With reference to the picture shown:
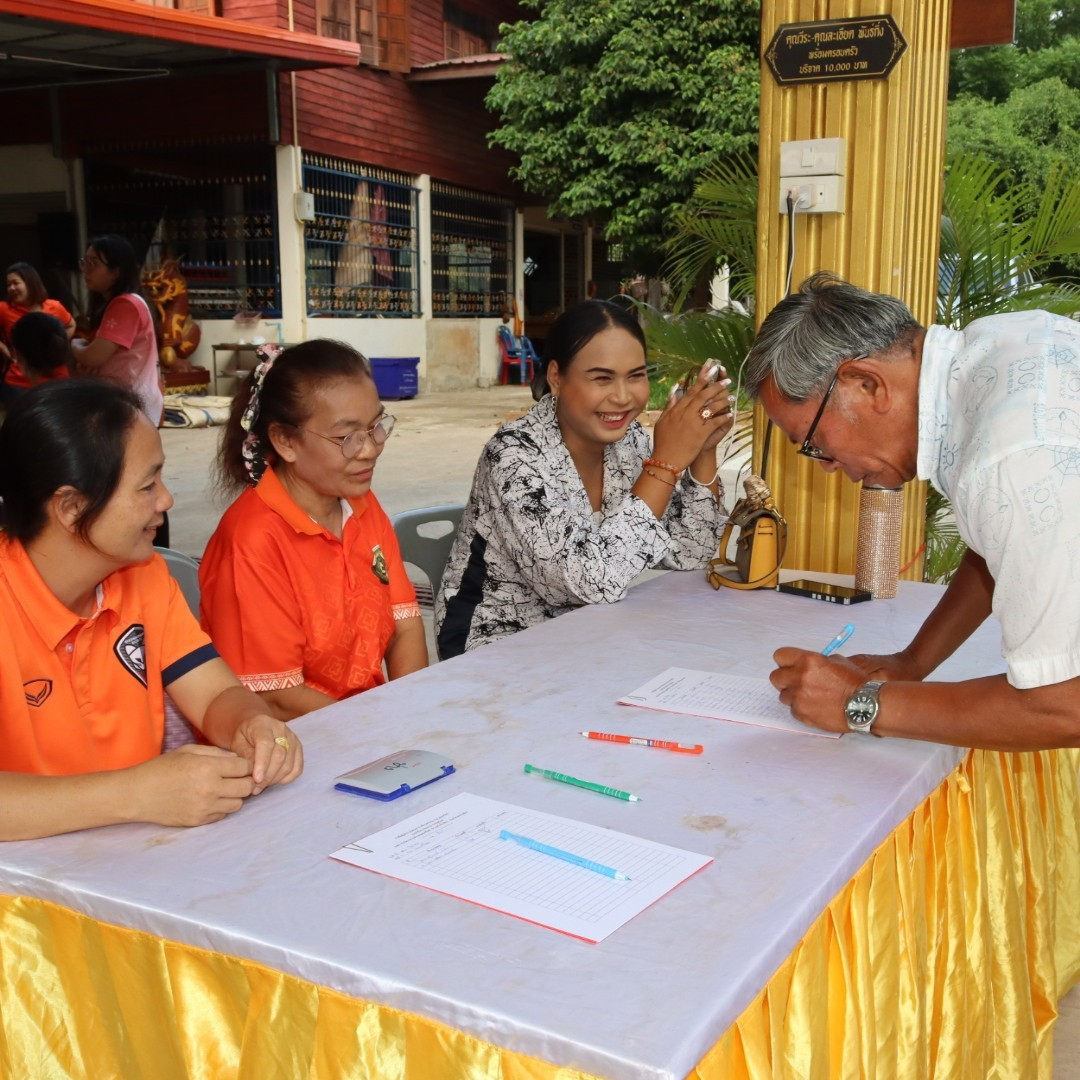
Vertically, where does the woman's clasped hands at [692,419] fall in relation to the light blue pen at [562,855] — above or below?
above

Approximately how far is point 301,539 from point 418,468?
680 centimetres

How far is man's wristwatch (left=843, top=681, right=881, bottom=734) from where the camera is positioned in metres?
1.52

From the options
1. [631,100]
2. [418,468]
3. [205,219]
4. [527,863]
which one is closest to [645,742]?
[527,863]

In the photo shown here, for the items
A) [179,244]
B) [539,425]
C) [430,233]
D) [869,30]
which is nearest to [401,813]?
[539,425]

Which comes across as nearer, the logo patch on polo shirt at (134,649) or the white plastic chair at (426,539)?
the logo patch on polo shirt at (134,649)

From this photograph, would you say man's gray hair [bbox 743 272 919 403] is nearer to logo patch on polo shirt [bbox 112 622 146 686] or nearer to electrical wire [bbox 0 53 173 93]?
logo patch on polo shirt [bbox 112 622 146 686]

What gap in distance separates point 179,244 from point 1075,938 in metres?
13.6

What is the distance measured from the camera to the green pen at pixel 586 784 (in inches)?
53.7

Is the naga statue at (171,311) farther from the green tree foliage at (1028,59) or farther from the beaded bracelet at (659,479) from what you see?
the green tree foliage at (1028,59)

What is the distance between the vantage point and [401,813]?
1.33m

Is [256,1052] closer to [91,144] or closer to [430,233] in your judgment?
[91,144]

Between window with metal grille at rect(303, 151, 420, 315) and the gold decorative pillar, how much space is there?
37.4 feet

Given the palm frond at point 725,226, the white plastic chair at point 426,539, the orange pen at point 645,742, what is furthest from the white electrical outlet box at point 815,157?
the orange pen at point 645,742

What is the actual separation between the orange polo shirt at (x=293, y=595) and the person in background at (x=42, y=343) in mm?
3287
